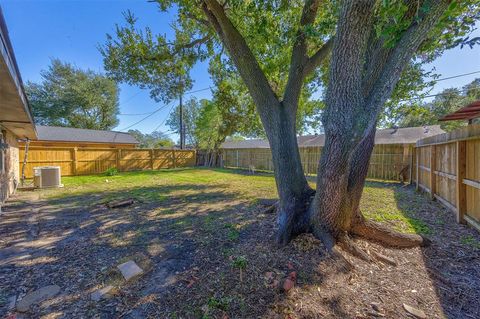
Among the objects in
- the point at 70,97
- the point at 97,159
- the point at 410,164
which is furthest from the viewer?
the point at 70,97

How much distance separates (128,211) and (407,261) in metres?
5.27

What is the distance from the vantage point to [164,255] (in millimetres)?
2762

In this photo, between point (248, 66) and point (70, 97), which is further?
point (70, 97)

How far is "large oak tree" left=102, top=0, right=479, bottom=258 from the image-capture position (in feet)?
6.57

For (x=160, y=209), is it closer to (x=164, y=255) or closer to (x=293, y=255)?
(x=164, y=255)

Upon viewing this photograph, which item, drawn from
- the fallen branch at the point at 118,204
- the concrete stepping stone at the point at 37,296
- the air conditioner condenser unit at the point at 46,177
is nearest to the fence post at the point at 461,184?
the concrete stepping stone at the point at 37,296

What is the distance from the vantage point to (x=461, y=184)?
3758mm

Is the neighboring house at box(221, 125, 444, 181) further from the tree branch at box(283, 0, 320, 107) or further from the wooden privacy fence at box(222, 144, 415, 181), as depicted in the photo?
the tree branch at box(283, 0, 320, 107)

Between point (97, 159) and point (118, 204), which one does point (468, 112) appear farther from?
point (97, 159)

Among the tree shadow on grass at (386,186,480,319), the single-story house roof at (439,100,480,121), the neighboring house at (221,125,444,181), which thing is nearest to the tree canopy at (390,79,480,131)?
the neighboring house at (221,125,444,181)

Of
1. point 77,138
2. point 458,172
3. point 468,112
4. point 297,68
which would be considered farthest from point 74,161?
point 468,112

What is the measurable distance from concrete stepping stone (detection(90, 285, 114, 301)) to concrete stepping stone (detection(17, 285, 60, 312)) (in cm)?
42

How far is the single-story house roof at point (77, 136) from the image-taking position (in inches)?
563

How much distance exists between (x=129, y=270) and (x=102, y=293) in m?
0.37
